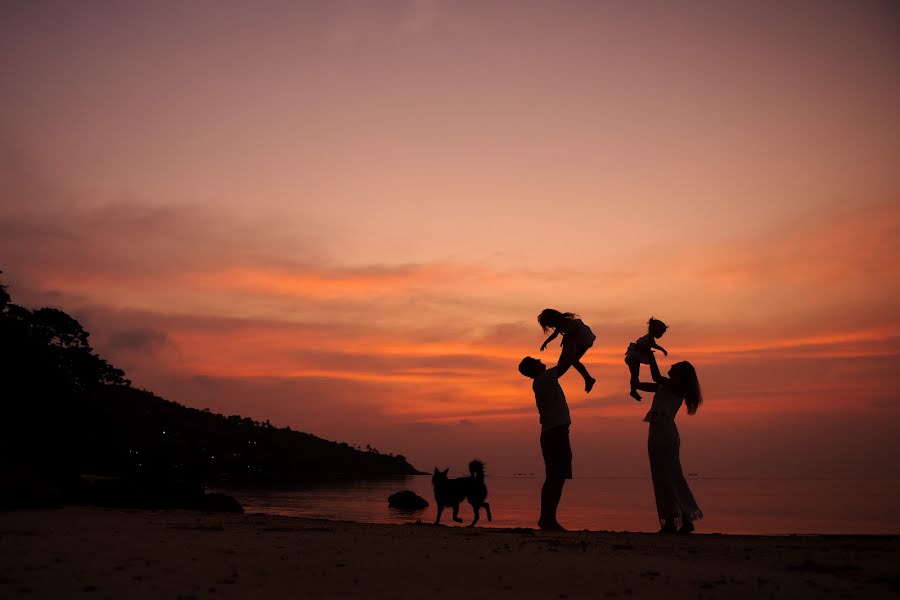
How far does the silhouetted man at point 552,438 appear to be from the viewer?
11297 millimetres

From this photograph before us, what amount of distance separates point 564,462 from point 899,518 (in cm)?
2624

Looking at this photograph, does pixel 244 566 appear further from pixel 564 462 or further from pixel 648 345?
pixel 648 345

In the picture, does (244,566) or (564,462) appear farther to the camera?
(564,462)

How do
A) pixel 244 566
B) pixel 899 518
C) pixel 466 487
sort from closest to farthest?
pixel 244 566 → pixel 466 487 → pixel 899 518

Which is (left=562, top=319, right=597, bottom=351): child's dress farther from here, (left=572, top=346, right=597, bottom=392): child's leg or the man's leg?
the man's leg

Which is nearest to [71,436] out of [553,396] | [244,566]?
[553,396]

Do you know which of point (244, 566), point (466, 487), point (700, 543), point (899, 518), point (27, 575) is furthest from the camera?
point (899, 518)

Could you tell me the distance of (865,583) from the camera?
19.1ft

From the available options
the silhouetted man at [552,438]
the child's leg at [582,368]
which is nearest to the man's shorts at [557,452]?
the silhouetted man at [552,438]

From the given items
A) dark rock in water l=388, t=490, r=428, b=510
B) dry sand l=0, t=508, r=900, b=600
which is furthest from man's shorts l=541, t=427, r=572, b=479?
dark rock in water l=388, t=490, r=428, b=510

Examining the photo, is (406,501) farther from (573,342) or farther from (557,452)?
(573,342)

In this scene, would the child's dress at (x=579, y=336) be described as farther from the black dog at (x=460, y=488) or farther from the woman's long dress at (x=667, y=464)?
the black dog at (x=460, y=488)

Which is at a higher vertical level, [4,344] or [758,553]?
[4,344]

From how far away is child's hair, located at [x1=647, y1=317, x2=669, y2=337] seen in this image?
1153 centimetres
